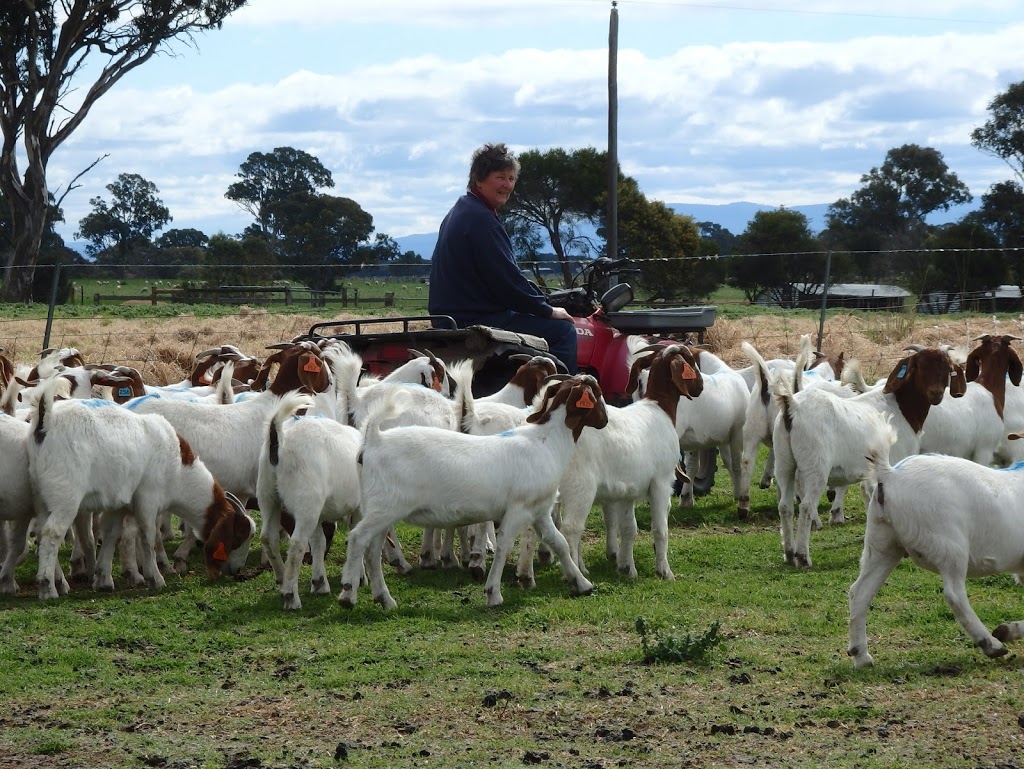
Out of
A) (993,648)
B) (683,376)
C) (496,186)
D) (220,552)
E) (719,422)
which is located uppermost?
(496,186)

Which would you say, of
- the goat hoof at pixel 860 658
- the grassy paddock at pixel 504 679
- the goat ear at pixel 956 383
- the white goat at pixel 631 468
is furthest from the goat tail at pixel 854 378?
the goat hoof at pixel 860 658

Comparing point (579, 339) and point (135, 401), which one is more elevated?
point (579, 339)

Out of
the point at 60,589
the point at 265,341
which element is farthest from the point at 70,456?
the point at 265,341

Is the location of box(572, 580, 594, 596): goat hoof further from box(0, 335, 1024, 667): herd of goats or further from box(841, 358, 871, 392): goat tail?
box(841, 358, 871, 392): goat tail

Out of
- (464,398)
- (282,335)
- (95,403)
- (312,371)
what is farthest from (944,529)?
(282,335)

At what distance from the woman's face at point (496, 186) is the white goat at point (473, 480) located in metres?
2.75

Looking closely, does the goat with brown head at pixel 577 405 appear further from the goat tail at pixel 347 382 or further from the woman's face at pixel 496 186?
the woman's face at pixel 496 186

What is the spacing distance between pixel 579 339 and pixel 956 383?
3585 millimetres

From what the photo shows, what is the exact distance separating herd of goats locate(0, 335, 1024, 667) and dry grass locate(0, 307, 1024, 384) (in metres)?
8.38

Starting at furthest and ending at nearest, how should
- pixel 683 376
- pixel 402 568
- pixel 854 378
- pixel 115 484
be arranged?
pixel 854 378, pixel 683 376, pixel 402 568, pixel 115 484

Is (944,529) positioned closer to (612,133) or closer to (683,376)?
(683,376)

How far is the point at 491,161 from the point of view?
10.7m

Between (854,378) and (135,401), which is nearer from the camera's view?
(135,401)

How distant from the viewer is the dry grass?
19953 mm
